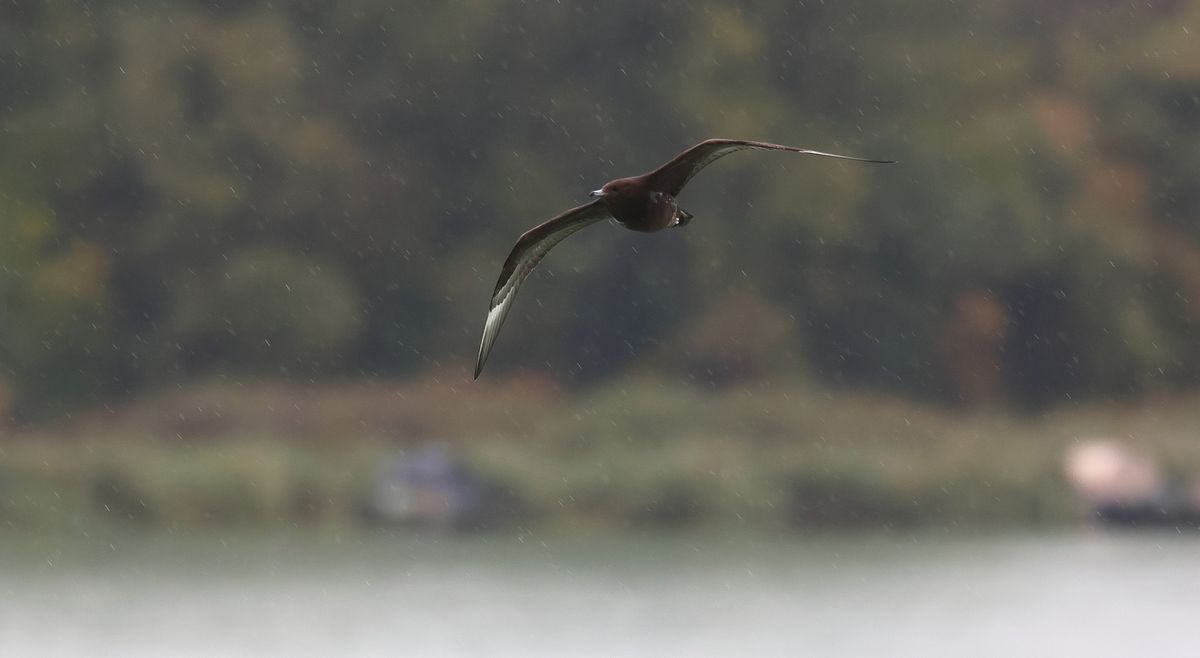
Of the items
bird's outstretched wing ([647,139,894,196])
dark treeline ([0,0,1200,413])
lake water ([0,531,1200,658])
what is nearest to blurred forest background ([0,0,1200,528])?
dark treeline ([0,0,1200,413])

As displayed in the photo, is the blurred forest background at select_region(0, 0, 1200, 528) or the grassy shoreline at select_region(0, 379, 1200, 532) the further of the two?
the blurred forest background at select_region(0, 0, 1200, 528)

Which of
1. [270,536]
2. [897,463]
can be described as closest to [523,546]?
[270,536]

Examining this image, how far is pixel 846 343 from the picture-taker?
87.7ft

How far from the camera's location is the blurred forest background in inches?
1033

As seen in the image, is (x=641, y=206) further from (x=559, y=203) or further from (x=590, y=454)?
(x=559, y=203)

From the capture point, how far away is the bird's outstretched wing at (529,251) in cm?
714

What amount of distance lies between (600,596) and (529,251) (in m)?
9.68

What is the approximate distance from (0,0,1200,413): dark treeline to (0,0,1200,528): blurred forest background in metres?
0.04

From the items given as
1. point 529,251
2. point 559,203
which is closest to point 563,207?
A: point 559,203

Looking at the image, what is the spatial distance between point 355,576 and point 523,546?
2288 mm

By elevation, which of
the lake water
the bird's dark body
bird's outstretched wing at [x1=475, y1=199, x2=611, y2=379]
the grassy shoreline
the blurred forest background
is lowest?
the bird's dark body

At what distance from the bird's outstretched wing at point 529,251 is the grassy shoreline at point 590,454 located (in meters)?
12.0

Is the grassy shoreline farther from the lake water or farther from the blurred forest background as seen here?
the blurred forest background

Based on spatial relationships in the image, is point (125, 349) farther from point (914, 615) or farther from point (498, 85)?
point (914, 615)
